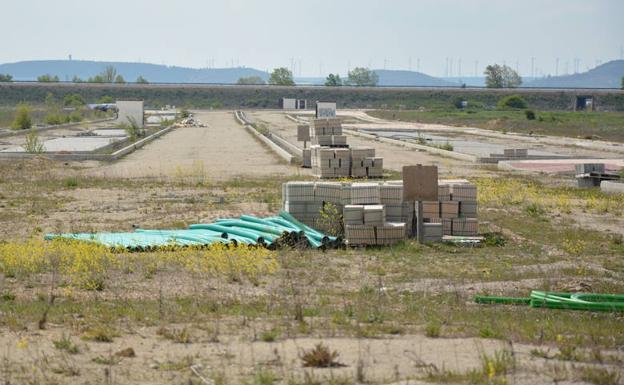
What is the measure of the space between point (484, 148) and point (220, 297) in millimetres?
38372

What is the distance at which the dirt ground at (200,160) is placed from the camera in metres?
32.9

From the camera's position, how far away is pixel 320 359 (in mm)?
9062

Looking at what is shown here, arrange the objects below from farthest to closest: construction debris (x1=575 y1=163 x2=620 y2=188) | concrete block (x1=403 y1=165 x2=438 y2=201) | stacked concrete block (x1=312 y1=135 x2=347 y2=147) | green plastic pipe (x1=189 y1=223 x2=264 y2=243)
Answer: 1. stacked concrete block (x1=312 y1=135 x2=347 y2=147)
2. construction debris (x1=575 y1=163 x2=620 y2=188)
3. concrete block (x1=403 y1=165 x2=438 y2=201)
4. green plastic pipe (x1=189 y1=223 x2=264 y2=243)

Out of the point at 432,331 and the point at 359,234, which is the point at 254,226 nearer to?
the point at 359,234

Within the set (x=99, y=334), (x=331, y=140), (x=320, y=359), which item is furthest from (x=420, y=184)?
(x=331, y=140)

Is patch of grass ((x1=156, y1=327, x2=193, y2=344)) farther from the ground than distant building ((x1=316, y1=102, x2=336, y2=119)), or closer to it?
closer to it

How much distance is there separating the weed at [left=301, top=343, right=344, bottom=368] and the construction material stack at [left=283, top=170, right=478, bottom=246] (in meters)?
8.01

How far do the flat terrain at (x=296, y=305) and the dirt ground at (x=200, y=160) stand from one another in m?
8.87

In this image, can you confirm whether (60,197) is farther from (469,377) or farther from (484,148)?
(484,148)

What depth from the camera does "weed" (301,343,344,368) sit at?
29.8ft

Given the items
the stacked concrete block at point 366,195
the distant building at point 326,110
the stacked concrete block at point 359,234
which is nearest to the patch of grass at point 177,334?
the stacked concrete block at point 359,234

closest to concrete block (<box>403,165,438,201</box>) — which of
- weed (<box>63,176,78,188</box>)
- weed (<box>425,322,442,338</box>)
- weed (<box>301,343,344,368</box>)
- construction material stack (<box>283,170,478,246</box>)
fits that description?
construction material stack (<box>283,170,478,246</box>)

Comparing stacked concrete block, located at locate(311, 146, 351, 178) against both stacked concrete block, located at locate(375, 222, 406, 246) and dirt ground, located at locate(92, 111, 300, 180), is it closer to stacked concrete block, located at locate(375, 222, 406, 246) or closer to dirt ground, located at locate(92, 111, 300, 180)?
dirt ground, located at locate(92, 111, 300, 180)

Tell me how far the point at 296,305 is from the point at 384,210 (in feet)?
21.6
